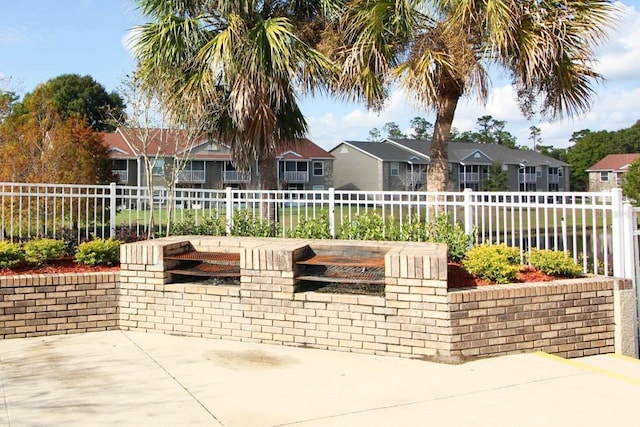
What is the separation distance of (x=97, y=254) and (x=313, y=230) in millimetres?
3293

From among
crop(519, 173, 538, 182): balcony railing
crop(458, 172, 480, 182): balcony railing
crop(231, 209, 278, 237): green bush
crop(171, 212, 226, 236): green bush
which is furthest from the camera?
crop(519, 173, 538, 182): balcony railing

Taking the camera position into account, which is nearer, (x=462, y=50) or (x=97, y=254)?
(x=97, y=254)

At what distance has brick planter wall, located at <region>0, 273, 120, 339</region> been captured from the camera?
597 centimetres

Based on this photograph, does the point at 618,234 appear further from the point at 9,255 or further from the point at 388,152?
the point at 388,152

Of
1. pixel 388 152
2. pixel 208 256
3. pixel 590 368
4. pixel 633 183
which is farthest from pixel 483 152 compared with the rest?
pixel 590 368

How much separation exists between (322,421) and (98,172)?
1927 cm

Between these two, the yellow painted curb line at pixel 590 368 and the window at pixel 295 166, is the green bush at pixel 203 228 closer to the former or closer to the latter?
the yellow painted curb line at pixel 590 368

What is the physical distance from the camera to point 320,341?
18.2ft

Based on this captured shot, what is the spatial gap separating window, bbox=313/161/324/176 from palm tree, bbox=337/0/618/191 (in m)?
37.4

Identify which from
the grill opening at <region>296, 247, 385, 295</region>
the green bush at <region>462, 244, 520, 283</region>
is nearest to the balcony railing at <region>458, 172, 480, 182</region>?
the green bush at <region>462, 244, 520, 283</region>

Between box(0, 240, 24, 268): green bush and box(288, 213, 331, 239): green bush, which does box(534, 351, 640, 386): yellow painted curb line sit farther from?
box(0, 240, 24, 268): green bush

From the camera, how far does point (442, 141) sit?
10.0m

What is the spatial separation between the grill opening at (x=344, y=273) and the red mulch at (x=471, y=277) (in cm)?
80

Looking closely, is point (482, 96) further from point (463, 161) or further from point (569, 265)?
point (463, 161)
